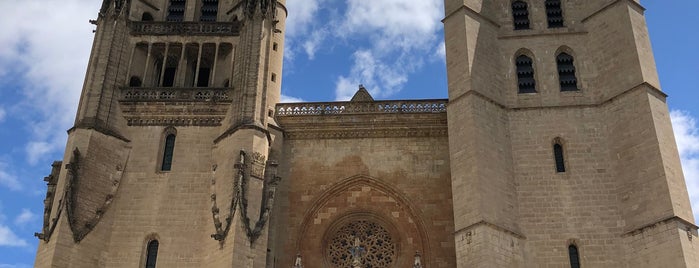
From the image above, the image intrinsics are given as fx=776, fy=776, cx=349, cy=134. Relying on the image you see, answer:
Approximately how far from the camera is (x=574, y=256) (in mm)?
17266

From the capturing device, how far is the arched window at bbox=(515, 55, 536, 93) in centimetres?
2009

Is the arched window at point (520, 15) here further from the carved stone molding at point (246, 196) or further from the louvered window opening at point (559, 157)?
the carved stone molding at point (246, 196)

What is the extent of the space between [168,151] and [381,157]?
5468mm

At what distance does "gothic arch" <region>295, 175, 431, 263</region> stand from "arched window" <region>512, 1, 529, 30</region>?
→ 591 cm

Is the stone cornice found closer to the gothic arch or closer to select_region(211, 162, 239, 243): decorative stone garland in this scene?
the gothic arch

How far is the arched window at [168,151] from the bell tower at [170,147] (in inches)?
1.5

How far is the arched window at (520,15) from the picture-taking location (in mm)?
21375

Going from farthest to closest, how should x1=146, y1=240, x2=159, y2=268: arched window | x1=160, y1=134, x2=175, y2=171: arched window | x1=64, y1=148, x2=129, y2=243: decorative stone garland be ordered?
x1=160, y1=134, x2=175, y2=171: arched window → x1=146, y1=240, x2=159, y2=268: arched window → x1=64, y1=148, x2=129, y2=243: decorative stone garland

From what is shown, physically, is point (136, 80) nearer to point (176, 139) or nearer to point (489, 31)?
point (176, 139)

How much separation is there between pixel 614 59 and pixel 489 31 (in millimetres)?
3274

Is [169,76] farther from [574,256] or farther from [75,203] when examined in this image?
[574,256]

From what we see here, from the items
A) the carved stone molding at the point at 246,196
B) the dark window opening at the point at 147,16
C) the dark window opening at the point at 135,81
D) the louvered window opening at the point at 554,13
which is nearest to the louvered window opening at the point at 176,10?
the dark window opening at the point at 147,16

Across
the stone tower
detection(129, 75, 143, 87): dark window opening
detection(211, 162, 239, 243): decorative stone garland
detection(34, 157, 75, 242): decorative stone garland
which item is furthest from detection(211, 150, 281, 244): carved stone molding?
the stone tower

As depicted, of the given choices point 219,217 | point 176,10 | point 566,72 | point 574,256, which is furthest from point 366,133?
point 176,10
